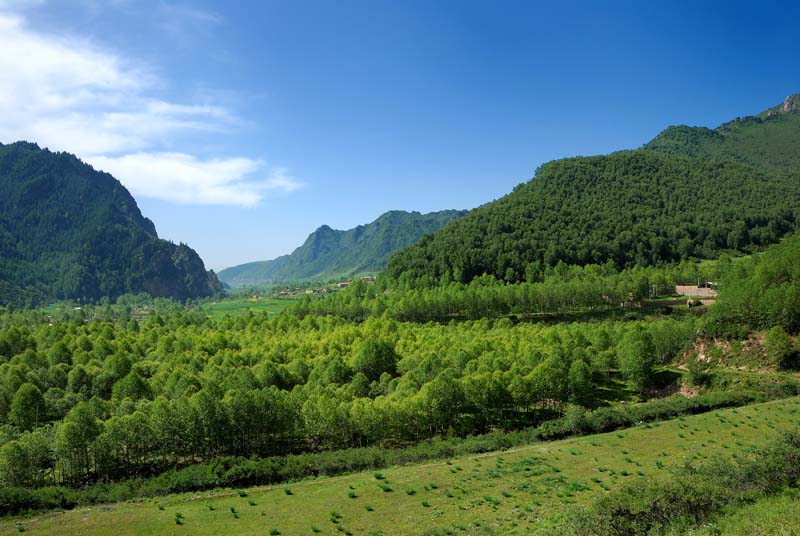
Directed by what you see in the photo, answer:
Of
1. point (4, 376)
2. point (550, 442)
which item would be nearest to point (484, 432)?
point (550, 442)

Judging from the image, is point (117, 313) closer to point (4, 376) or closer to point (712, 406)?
point (4, 376)

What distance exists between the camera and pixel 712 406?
160 ft

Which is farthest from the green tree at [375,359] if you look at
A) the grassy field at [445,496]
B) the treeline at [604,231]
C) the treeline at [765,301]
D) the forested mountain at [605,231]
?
the forested mountain at [605,231]

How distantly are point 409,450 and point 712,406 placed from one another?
32069 millimetres

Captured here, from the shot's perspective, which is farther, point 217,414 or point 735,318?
point 735,318

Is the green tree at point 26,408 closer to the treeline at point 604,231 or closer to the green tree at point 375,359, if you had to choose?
the green tree at point 375,359

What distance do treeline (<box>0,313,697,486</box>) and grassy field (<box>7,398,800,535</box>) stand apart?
11390 mm

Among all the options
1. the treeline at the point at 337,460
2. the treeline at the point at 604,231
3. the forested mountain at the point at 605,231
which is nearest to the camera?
the treeline at the point at 337,460

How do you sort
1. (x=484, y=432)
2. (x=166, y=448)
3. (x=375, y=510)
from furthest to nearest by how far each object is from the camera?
(x=484, y=432) < (x=166, y=448) < (x=375, y=510)

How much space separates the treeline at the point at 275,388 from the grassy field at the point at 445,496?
37.4 ft

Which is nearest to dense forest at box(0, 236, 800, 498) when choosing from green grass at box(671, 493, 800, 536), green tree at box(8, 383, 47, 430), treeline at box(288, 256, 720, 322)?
green tree at box(8, 383, 47, 430)

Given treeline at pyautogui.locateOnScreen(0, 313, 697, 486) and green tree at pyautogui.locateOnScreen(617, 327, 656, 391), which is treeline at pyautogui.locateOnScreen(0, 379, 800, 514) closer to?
treeline at pyautogui.locateOnScreen(0, 313, 697, 486)

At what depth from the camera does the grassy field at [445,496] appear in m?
27.2

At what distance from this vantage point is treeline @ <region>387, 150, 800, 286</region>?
152 m
